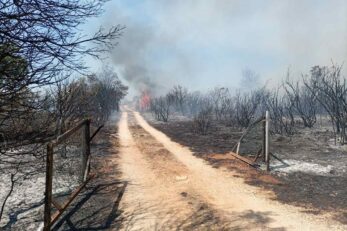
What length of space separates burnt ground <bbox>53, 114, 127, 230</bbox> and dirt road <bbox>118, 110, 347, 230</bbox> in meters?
0.22

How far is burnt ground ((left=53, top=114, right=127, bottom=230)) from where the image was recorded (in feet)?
22.5

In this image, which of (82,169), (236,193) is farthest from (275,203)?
(82,169)

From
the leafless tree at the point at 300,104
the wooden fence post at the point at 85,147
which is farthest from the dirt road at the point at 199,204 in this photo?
the leafless tree at the point at 300,104

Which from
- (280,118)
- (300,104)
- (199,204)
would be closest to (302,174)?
(199,204)

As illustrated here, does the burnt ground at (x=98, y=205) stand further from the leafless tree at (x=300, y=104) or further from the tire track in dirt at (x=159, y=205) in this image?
Result: the leafless tree at (x=300, y=104)

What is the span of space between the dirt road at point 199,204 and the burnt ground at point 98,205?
0.22 meters

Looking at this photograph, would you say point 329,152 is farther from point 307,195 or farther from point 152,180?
point 152,180

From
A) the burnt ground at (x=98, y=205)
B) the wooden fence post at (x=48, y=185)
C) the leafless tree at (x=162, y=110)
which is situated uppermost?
the leafless tree at (x=162, y=110)

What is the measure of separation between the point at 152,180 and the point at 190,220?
133 inches

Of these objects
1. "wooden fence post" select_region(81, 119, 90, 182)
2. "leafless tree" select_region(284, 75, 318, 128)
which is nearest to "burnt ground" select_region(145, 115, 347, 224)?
"wooden fence post" select_region(81, 119, 90, 182)

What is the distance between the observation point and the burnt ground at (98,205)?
22.5ft

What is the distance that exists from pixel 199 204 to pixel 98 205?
6.70 ft

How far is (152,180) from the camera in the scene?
33.4 ft

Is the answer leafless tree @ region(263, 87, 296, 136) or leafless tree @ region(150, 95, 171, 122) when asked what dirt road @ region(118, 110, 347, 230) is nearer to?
leafless tree @ region(263, 87, 296, 136)
